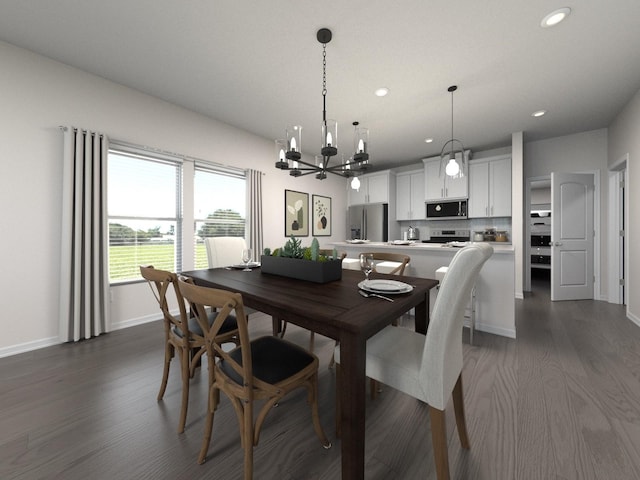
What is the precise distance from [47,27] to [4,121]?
92 centimetres

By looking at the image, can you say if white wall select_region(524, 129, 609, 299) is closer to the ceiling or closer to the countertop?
the ceiling

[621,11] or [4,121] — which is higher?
[621,11]

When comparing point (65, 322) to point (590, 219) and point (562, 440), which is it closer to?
point (562, 440)

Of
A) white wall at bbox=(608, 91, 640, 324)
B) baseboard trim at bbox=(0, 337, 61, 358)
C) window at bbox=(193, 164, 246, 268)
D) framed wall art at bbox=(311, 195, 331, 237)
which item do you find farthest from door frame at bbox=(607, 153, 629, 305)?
baseboard trim at bbox=(0, 337, 61, 358)

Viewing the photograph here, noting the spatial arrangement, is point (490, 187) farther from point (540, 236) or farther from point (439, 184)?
point (540, 236)

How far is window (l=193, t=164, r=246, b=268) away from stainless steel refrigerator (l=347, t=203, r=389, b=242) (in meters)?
2.86

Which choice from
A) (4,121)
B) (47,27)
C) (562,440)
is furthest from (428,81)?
(4,121)

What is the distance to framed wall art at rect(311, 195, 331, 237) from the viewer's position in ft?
18.0

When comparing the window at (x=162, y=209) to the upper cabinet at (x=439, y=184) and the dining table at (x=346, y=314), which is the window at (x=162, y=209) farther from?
the upper cabinet at (x=439, y=184)

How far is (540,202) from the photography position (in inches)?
249

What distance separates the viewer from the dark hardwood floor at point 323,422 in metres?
1.19

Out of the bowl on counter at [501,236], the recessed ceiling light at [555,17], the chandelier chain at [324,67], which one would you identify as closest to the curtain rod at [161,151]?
the chandelier chain at [324,67]


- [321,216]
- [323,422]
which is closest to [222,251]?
[323,422]

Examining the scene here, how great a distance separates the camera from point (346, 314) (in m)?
1.05
